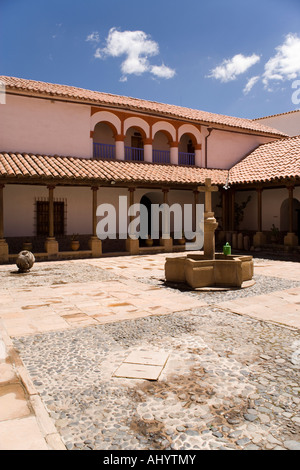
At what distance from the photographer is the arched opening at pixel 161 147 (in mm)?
19016

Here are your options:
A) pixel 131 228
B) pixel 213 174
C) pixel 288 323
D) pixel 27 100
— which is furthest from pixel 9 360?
pixel 213 174

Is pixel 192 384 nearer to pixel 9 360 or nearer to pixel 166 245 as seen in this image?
pixel 9 360

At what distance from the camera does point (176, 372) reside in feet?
12.5

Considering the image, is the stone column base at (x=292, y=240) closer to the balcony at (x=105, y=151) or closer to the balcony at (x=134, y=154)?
the balcony at (x=134, y=154)

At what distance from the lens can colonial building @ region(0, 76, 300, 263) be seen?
47.2ft

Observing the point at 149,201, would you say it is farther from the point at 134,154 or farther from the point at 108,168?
the point at 108,168

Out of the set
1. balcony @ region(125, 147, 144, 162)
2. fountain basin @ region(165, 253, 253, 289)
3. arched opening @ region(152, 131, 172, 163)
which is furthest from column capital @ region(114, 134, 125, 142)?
fountain basin @ region(165, 253, 253, 289)

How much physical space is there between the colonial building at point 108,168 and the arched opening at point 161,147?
54mm

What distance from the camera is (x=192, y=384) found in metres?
3.54

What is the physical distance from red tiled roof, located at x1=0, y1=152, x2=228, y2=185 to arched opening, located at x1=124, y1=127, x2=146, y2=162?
1.43 m

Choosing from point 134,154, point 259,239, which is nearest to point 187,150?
point 134,154

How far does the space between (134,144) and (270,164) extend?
6.84 metres

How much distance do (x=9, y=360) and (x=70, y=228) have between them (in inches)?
→ 492

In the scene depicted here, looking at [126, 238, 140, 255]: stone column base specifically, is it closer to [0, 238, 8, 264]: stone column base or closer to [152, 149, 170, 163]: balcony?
[0, 238, 8, 264]: stone column base
